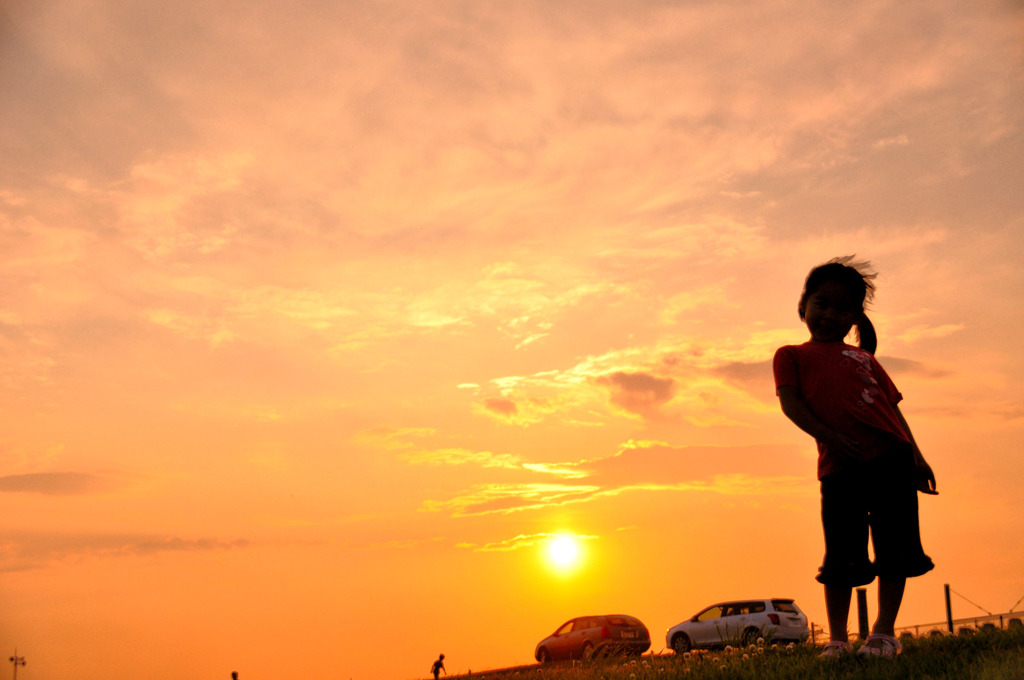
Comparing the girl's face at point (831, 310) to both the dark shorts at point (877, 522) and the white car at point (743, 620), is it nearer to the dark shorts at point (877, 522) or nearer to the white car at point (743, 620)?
the dark shorts at point (877, 522)

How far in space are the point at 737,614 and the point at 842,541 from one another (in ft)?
54.5

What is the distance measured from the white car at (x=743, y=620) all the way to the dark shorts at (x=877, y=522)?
14797 mm

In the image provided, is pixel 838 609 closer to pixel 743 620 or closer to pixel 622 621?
pixel 743 620

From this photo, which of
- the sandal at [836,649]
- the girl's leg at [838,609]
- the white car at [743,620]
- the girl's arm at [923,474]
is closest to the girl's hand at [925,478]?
the girl's arm at [923,474]

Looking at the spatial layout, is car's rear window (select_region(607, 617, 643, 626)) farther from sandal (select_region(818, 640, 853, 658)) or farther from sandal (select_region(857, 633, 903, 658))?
sandal (select_region(857, 633, 903, 658))

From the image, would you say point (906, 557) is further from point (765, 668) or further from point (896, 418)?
point (765, 668)

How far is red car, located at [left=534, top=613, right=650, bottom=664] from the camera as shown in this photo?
22.9 meters

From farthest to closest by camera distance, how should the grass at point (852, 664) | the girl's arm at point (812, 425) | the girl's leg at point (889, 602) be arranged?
the girl's leg at point (889, 602) < the girl's arm at point (812, 425) < the grass at point (852, 664)

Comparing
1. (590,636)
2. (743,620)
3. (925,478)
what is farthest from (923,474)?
(590,636)

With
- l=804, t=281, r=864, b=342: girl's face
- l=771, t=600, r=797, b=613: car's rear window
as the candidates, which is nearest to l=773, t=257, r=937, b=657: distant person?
l=804, t=281, r=864, b=342: girl's face

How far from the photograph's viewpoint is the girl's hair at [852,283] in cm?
566

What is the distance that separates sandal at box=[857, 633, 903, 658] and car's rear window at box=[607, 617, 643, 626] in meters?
18.7

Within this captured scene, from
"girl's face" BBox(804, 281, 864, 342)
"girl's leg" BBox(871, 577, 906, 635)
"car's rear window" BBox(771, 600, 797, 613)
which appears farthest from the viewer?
"car's rear window" BBox(771, 600, 797, 613)

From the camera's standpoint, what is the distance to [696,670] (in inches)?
245
